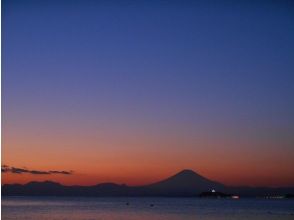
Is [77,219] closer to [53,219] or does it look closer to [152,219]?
[53,219]

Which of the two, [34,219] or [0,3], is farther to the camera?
[34,219]

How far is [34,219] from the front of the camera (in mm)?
20719

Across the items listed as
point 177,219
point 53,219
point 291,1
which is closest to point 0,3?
point 291,1

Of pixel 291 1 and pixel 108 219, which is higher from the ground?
pixel 291 1

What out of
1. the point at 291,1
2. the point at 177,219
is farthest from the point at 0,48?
the point at 177,219

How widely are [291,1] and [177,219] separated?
19.7 m

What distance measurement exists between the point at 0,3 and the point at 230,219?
2170 centimetres

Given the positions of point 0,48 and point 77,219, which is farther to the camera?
point 77,219

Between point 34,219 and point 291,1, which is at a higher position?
point 291,1

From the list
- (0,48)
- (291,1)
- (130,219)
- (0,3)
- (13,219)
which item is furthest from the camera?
(130,219)

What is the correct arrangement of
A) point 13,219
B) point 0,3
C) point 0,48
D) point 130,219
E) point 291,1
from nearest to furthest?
point 0,48 → point 0,3 → point 291,1 → point 13,219 → point 130,219

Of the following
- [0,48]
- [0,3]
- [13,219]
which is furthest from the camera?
[13,219]

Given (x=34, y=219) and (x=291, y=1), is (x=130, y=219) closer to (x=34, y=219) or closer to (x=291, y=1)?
(x=34, y=219)

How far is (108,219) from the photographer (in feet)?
70.0
